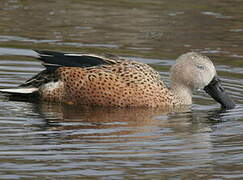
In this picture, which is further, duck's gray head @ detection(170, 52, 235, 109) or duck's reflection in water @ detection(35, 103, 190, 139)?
duck's gray head @ detection(170, 52, 235, 109)

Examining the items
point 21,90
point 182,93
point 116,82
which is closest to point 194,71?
point 182,93

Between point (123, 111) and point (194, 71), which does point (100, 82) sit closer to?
point (123, 111)

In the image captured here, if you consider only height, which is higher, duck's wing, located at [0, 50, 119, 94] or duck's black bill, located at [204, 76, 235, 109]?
duck's wing, located at [0, 50, 119, 94]

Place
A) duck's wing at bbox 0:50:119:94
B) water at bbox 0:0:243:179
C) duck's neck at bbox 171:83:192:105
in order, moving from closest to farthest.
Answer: water at bbox 0:0:243:179 → duck's wing at bbox 0:50:119:94 → duck's neck at bbox 171:83:192:105

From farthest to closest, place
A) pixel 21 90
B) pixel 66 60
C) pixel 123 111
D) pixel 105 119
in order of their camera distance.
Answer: pixel 21 90 → pixel 66 60 → pixel 123 111 → pixel 105 119

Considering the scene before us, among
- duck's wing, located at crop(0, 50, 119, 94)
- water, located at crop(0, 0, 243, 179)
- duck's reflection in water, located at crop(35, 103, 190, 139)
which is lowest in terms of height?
duck's reflection in water, located at crop(35, 103, 190, 139)

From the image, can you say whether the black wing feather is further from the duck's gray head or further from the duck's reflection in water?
the duck's gray head

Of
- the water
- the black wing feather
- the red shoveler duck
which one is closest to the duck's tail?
the red shoveler duck

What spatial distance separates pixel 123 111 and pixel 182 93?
0.92 meters

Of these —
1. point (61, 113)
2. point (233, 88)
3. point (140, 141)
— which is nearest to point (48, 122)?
point (61, 113)

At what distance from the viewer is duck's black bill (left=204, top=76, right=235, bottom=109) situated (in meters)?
10.9

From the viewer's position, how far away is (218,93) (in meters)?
11.1

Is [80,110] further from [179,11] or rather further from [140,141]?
[179,11]

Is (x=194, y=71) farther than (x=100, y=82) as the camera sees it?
Yes
